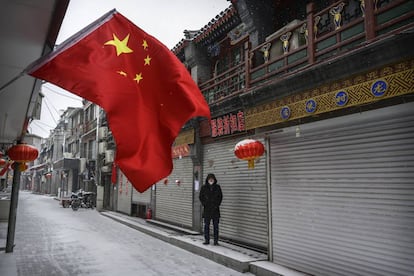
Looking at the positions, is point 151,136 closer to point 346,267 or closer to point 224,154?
point 346,267

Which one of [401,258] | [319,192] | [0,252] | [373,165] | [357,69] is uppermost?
[357,69]

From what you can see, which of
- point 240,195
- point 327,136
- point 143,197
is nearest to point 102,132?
point 143,197

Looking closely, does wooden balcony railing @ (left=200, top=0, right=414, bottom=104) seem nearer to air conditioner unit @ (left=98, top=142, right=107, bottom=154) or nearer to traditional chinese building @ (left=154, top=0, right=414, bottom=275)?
traditional chinese building @ (left=154, top=0, right=414, bottom=275)

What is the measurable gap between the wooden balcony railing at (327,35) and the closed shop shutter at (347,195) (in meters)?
1.41

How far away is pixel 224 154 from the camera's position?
11.4 meters

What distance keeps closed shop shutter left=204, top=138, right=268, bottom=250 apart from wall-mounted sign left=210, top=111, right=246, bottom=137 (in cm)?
36

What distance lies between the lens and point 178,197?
14180 millimetres

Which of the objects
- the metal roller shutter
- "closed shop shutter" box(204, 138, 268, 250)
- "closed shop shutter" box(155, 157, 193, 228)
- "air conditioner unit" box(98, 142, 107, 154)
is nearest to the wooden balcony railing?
"closed shop shutter" box(204, 138, 268, 250)

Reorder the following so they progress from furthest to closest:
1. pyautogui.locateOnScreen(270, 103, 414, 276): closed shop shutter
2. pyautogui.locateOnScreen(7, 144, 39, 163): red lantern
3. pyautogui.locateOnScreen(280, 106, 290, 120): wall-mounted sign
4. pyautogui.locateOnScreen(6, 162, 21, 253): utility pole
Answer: pyautogui.locateOnScreen(7, 144, 39, 163): red lantern, pyautogui.locateOnScreen(6, 162, 21, 253): utility pole, pyautogui.locateOnScreen(280, 106, 290, 120): wall-mounted sign, pyautogui.locateOnScreen(270, 103, 414, 276): closed shop shutter

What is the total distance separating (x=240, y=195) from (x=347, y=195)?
4378 mm

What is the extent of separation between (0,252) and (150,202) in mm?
8263

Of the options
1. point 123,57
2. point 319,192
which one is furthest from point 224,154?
point 123,57

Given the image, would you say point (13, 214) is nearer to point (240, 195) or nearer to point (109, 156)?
point (240, 195)

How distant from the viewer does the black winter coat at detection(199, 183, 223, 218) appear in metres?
10.1
